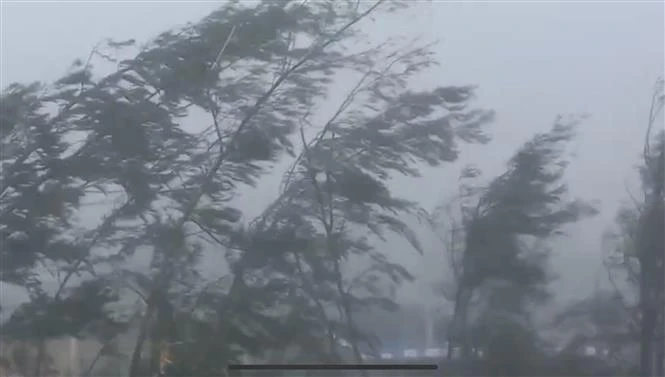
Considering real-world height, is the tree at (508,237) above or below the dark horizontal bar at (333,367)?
above

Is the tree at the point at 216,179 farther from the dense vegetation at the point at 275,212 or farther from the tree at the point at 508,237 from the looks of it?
the tree at the point at 508,237

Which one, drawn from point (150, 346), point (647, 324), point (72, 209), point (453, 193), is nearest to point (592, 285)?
point (647, 324)

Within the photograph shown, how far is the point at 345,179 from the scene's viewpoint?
8.54 ft

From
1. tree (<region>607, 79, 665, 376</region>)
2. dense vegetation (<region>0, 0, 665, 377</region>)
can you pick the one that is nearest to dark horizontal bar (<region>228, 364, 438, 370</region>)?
dense vegetation (<region>0, 0, 665, 377</region>)

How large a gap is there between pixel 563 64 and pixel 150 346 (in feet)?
3.86

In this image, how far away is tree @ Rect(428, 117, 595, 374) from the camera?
2.52 metres

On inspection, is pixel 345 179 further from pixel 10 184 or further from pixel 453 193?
pixel 10 184

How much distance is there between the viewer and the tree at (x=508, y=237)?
2.52m

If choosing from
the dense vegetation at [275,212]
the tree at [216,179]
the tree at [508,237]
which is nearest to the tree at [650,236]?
the dense vegetation at [275,212]

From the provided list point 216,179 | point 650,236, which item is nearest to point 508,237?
point 650,236

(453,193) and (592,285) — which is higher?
(453,193)

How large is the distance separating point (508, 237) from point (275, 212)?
21.4 inches

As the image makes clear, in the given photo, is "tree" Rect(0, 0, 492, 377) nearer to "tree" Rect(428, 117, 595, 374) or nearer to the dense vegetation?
the dense vegetation

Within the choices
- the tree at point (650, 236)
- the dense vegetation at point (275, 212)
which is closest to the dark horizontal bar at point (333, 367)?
the dense vegetation at point (275, 212)
